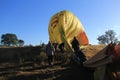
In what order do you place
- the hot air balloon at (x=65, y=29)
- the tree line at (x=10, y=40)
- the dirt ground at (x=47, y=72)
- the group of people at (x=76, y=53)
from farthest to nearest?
the tree line at (x=10, y=40) < the hot air balloon at (x=65, y=29) < the group of people at (x=76, y=53) < the dirt ground at (x=47, y=72)

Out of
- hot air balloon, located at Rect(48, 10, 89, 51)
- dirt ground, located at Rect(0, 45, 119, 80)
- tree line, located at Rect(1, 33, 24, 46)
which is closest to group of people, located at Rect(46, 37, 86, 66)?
dirt ground, located at Rect(0, 45, 119, 80)

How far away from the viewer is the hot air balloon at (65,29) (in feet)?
73.6

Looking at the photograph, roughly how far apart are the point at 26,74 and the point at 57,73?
6.16ft

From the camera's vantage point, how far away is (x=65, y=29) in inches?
899

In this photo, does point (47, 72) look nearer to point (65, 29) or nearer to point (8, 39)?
point (65, 29)

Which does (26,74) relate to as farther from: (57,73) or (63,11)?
(63,11)

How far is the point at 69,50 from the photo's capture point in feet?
71.8

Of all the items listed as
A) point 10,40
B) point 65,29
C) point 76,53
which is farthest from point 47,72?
point 10,40

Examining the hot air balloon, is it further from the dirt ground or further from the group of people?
the dirt ground

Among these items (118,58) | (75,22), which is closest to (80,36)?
(75,22)

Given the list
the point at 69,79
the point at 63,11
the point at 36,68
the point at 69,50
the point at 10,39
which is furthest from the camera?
the point at 10,39

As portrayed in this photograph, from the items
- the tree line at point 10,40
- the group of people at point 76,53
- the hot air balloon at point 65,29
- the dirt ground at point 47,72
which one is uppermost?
the tree line at point 10,40

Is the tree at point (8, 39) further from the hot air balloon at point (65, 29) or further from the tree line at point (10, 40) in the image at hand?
the hot air balloon at point (65, 29)

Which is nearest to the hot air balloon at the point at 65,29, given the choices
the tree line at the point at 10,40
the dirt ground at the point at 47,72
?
the dirt ground at the point at 47,72
